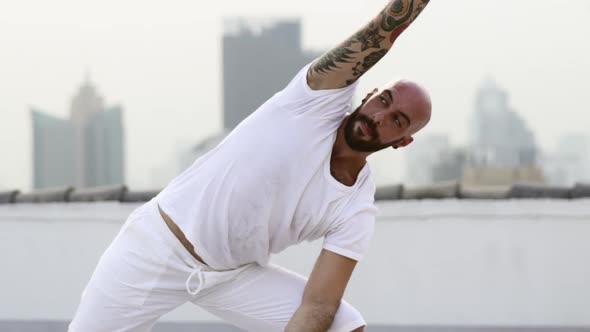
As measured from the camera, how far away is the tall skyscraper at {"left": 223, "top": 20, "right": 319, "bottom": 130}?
44.5m

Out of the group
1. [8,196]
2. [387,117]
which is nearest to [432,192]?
[8,196]

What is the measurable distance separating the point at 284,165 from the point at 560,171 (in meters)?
30.4

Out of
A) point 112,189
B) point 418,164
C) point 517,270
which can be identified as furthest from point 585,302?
point 418,164

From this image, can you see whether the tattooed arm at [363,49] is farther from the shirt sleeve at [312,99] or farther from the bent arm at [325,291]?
the bent arm at [325,291]

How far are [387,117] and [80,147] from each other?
38.1 m

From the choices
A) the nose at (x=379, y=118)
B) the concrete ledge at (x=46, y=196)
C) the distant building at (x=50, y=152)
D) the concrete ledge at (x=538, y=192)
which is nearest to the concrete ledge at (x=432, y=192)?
the concrete ledge at (x=538, y=192)

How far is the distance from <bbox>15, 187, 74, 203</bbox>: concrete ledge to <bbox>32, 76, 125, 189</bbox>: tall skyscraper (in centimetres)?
2667

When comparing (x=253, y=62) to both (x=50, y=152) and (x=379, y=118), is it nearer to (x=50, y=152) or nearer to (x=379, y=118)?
(x=50, y=152)

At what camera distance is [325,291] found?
2553 millimetres

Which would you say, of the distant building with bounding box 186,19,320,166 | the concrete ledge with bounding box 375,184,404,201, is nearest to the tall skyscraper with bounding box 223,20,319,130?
the distant building with bounding box 186,19,320,166

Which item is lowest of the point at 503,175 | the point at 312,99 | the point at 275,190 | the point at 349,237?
the point at 503,175

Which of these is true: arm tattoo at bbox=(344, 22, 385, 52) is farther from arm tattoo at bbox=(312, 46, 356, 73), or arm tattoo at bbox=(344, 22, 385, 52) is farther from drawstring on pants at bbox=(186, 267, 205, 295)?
drawstring on pants at bbox=(186, 267, 205, 295)

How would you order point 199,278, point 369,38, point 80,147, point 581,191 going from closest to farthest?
point 369,38 → point 199,278 → point 581,191 → point 80,147

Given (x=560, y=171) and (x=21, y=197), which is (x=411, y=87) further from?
(x=560, y=171)
